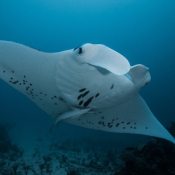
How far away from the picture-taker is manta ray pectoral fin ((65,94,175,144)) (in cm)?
267

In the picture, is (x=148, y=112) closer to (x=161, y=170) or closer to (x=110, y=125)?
(x=110, y=125)

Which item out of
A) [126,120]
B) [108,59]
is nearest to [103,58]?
[108,59]

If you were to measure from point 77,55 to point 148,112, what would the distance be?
1981 millimetres

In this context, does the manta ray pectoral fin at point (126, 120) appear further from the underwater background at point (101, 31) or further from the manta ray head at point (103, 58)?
the underwater background at point (101, 31)

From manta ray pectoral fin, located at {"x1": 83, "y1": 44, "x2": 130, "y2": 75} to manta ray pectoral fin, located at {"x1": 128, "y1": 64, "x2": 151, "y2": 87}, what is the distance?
1.48 ft

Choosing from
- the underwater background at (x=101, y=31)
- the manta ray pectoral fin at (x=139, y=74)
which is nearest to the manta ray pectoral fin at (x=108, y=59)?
the manta ray pectoral fin at (x=139, y=74)

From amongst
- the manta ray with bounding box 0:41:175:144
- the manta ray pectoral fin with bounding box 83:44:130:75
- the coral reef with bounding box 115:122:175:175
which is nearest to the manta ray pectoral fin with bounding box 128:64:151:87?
the manta ray with bounding box 0:41:175:144

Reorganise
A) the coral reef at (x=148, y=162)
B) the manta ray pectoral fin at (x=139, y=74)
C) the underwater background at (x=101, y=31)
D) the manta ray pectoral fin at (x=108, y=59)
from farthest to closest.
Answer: the underwater background at (x=101, y=31) < the coral reef at (x=148, y=162) < the manta ray pectoral fin at (x=139, y=74) < the manta ray pectoral fin at (x=108, y=59)

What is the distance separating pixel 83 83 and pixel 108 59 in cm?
66

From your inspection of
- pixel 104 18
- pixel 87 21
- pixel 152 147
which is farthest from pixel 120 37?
pixel 152 147

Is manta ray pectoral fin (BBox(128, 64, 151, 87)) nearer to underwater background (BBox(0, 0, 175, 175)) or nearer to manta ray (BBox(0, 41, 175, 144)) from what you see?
manta ray (BBox(0, 41, 175, 144))

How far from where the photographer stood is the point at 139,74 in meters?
1.90

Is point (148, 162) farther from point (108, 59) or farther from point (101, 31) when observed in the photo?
point (101, 31)

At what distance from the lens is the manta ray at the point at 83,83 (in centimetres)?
176
